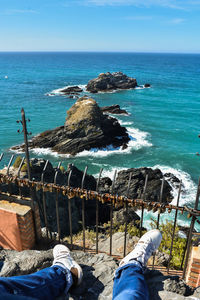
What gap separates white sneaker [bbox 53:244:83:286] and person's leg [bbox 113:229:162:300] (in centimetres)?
59

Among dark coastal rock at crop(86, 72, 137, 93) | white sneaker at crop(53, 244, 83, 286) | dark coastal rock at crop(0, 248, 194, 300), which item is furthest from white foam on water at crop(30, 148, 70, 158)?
dark coastal rock at crop(86, 72, 137, 93)

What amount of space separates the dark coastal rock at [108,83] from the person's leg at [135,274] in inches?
2357

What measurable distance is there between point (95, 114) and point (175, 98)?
32.6 metres

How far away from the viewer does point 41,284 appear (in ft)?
10.2

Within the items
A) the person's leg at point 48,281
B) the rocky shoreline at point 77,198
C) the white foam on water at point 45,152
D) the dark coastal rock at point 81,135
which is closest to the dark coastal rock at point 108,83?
the dark coastal rock at point 81,135

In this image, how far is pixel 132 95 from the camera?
5928 cm

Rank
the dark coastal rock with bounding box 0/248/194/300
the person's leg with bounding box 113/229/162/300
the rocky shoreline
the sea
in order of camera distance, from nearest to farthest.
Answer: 1. the person's leg with bounding box 113/229/162/300
2. the dark coastal rock with bounding box 0/248/194/300
3. the rocky shoreline
4. the sea

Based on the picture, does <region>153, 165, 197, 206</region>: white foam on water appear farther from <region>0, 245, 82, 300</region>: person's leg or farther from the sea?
<region>0, 245, 82, 300</region>: person's leg

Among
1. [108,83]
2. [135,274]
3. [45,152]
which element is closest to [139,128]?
[45,152]

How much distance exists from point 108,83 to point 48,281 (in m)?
66.2

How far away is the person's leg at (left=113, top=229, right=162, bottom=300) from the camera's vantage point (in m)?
2.93

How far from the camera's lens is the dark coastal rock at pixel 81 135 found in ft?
91.8

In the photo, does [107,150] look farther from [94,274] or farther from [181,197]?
[94,274]

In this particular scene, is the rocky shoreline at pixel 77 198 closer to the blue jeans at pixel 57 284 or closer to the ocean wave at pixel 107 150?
the blue jeans at pixel 57 284
